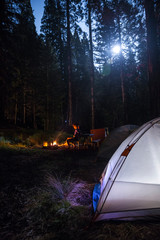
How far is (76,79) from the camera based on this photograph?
30781 millimetres

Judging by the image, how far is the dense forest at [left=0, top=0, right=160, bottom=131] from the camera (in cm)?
743

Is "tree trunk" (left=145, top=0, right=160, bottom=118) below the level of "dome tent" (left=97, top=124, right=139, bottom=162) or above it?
above

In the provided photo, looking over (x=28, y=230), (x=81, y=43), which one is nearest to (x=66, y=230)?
(x=28, y=230)

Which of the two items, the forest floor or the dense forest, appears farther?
the dense forest

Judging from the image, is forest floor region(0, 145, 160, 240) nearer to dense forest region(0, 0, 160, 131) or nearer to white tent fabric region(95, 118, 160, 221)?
white tent fabric region(95, 118, 160, 221)

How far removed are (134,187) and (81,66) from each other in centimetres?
3198

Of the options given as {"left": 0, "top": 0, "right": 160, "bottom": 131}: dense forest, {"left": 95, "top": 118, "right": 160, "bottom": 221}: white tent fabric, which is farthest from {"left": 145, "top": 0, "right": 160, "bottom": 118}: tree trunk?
{"left": 95, "top": 118, "right": 160, "bottom": 221}: white tent fabric

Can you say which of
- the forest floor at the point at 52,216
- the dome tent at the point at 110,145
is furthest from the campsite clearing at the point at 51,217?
the dome tent at the point at 110,145

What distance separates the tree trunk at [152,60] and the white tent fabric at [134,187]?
9.10 ft

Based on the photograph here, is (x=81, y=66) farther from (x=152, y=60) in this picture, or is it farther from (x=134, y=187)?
(x=134, y=187)

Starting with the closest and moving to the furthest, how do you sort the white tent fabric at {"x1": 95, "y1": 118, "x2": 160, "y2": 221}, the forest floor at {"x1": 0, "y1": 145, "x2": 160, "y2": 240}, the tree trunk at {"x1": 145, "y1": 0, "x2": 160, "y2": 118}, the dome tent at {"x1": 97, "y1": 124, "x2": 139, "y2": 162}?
the forest floor at {"x1": 0, "y1": 145, "x2": 160, "y2": 240} < the white tent fabric at {"x1": 95, "y1": 118, "x2": 160, "y2": 221} < the tree trunk at {"x1": 145, "y1": 0, "x2": 160, "y2": 118} < the dome tent at {"x1": 97, "y1": 124, "x2": 139, "y2": 162}

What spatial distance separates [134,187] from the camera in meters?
2.26

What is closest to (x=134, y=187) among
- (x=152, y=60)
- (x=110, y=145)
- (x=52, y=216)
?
(x=52, y=216)

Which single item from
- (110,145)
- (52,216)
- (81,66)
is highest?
(81,66)
